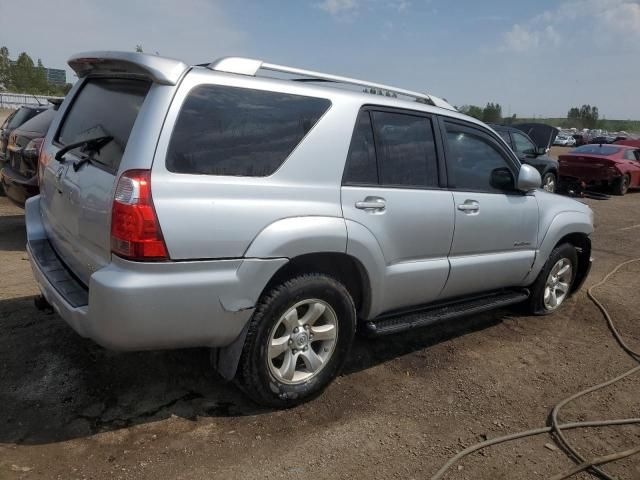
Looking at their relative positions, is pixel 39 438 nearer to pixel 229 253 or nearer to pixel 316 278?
pixel 229 253

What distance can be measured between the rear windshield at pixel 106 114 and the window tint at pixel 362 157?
121 centimetres

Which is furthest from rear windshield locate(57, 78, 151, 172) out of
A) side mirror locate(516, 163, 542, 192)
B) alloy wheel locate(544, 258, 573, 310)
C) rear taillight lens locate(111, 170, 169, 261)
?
alloy wheel locate(544, 258, 573, 310)

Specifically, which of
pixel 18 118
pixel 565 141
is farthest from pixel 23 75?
pixel 18 118

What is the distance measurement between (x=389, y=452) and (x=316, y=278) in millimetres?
1009

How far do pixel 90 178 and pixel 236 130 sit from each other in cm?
81

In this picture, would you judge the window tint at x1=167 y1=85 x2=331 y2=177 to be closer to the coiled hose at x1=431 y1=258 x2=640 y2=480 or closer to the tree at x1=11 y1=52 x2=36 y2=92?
the coiled hose at x1=431 y1=258 x2=640 y2=480

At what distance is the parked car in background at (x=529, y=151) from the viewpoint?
12.4 m

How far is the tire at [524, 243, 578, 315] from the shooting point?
4.91m

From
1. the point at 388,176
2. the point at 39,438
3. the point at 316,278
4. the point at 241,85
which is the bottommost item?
the point at 39,438

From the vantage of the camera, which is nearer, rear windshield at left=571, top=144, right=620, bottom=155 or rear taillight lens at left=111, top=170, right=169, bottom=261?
rear taillight lens at left=111, top=170, right=169, bottom=261

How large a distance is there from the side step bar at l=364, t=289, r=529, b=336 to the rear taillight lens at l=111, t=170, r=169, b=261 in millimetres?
1564

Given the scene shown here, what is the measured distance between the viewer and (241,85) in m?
2.87

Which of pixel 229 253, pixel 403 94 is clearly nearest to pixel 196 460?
pixel 229 253

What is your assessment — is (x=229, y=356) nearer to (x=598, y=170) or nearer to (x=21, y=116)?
(x=21, y=116)
